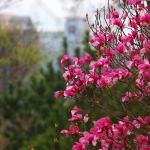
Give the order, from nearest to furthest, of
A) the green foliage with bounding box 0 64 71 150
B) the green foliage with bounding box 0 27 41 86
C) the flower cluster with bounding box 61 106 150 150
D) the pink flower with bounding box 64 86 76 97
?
the flower cluster with bounding box 61 106 150 150 < the pink flower with bounding box 64 86 76 97 < the green foliage with bounding box 0 64 71 150 < the green foliage with bounding box 0 27 41 86

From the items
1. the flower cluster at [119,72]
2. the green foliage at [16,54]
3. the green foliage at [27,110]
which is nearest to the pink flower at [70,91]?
the flower cluster at [119,72]

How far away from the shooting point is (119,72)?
4.12 m

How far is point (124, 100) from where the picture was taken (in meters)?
4.46

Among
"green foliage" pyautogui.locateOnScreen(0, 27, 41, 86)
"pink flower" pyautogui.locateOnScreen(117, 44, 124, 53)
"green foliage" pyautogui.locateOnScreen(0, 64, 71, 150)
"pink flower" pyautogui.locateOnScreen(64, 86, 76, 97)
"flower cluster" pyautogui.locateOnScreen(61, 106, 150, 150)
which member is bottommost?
"green foliage" pyautogui.locateOnScreen(0, 27, 41, 86)

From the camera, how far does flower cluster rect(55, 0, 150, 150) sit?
4.13 meters

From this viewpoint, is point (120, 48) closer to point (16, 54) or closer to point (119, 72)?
point (119, 72)

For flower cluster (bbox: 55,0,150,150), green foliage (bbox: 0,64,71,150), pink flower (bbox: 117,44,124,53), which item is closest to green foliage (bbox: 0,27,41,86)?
green foliage (bbox: 0,64,71,150)

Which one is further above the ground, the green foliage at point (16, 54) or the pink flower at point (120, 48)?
the pink flower at point (120, 48)

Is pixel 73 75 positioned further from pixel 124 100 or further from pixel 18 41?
pixel 18 41

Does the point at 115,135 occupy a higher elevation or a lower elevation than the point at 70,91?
lower

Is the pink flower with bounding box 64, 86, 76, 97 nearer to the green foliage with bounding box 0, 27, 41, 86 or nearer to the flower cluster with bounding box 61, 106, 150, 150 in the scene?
the flower cluster with bounding box 61, 106, 150, 150

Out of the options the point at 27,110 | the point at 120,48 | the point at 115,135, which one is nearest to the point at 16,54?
the point at 27,110

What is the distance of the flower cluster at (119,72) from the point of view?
163 inches

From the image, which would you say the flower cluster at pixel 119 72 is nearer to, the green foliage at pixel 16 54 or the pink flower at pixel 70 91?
the pink flower at pixel 70 91
